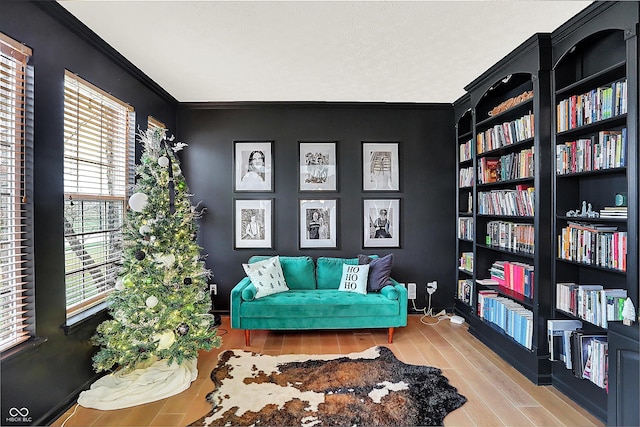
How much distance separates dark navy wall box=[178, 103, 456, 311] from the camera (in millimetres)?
4379

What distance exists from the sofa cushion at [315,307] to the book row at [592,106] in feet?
7.35

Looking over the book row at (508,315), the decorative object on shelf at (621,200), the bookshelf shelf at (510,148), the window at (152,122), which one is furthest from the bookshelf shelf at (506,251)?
the window at (152,122)

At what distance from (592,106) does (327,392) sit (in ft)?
9.35

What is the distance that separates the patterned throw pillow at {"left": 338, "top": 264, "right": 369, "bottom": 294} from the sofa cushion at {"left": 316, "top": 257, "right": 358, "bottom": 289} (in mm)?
134

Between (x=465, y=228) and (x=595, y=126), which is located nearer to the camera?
(x=595, y=126)

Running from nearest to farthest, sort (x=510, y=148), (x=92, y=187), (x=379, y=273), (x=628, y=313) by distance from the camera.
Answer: (x=628, y=313) < (x=92, y=187) < (x=510, y=148) < (x=379, y=273)

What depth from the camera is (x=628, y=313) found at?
6.48 ft

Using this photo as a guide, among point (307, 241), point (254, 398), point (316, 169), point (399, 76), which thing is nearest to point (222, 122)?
point (316, 169)

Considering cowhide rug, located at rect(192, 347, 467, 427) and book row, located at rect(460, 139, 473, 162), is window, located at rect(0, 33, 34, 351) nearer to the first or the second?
cowhide rug, located at rect(192, 347, 467, 427)

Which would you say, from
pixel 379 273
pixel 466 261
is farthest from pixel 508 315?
pixel 379 273

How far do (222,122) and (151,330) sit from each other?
2.73m

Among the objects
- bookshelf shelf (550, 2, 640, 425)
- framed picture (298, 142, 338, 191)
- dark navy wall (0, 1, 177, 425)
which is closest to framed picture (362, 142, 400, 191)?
framed picture (298, 142, 338, 191)

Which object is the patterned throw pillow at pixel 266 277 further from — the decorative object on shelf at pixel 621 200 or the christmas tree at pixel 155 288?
the decorative object on shelf at pixel 621 200

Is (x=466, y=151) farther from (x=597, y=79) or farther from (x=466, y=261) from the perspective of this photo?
(x=597, y=79)
